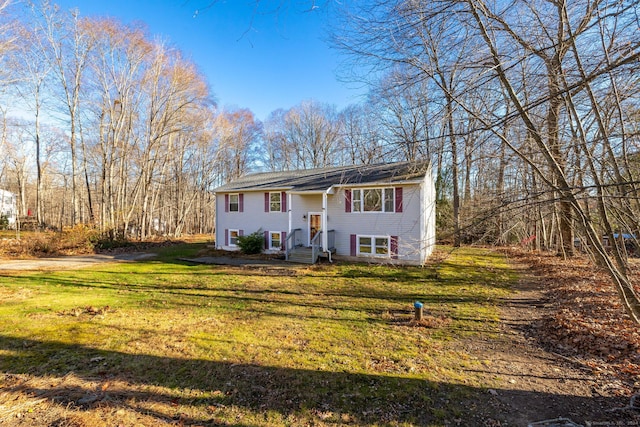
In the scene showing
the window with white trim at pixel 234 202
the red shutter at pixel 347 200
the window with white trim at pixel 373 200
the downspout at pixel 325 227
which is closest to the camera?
the window with white trim at pixel 373 200

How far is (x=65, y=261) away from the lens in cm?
1331

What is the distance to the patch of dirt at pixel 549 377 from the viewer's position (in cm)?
304

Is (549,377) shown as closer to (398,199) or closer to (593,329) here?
(593,329)

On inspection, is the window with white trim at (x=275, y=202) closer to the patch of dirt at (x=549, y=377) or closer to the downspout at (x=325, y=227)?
the downspout at (x=325, y=227)

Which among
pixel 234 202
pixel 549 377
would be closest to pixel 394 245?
pixel 549 377

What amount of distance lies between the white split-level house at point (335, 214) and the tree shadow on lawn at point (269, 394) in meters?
7.99

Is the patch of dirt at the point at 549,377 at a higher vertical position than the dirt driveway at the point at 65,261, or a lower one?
lower

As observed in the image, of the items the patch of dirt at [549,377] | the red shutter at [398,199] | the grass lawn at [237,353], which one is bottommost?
the patch of dirt at [549,377]

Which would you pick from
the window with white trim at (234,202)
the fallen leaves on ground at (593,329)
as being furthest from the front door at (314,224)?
the fallen leaves on ground at (593,329)

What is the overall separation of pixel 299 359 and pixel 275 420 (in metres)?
1.29

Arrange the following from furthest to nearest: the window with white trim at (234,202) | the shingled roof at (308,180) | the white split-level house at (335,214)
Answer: the window with white trim at (234,202), the shingled roof at (308,180), the white split-level house at (335,214)

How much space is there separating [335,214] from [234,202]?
22.0ft

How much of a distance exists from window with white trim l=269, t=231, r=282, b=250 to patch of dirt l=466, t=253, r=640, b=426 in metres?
11.2

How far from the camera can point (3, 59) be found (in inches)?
493
